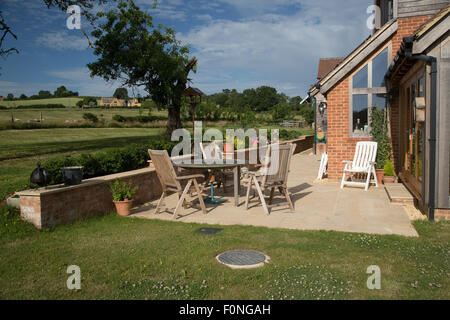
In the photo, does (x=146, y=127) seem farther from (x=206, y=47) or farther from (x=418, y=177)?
(x=418, y=177)

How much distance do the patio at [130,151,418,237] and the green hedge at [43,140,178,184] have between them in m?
1.11

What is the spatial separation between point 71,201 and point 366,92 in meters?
7.36

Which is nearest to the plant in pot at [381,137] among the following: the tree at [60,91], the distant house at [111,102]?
the distant house at [111,102]

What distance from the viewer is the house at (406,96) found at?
537 cm

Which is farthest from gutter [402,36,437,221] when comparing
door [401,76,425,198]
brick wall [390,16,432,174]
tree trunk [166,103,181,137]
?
tree trunk [166,103,181,137]

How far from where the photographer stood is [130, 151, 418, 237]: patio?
5.39m

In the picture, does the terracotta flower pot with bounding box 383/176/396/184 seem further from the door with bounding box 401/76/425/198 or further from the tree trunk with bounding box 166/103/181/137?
the tree trunk with bounding box 166/103/181/137

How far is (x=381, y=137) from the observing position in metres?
9.01

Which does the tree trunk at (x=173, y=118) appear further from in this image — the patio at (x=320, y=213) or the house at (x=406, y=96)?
the patio at (x=320, y=213)

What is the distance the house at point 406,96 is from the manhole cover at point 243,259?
3004 mm

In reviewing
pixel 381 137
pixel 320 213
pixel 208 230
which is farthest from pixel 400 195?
pixel 208 230

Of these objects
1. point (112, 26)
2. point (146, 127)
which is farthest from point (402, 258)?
point (146, 127)

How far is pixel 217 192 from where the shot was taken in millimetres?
8539

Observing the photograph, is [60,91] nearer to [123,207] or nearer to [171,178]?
[123,207]
